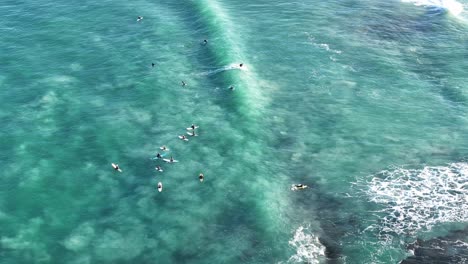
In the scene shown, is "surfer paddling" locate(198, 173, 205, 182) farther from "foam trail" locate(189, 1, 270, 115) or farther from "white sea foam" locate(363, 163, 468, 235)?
"white sea foam" locate(363, 163, 468, 235)

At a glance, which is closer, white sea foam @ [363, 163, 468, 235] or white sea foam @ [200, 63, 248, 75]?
white sea foam @ [363, 163, 468, 235]

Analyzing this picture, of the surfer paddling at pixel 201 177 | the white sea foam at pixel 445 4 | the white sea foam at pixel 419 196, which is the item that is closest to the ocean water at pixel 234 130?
the white sea foam at pixel 419 196

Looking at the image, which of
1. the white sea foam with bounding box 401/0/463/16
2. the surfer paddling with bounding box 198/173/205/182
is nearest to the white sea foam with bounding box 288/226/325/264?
the surfer paddling with bounding box 198/173/205/182

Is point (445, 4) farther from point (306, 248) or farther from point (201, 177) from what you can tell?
point (306, 248)

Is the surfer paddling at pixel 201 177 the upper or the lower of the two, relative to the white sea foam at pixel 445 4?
lower

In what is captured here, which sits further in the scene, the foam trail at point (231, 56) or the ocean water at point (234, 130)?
the foam trail at point (231, 56)

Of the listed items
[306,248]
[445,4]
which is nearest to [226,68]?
[306,248]

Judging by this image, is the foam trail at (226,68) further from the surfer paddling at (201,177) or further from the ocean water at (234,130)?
the surfer paddling at (201,177)

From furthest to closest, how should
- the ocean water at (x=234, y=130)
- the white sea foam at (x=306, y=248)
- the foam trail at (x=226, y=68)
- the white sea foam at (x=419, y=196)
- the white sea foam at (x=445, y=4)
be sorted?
the white sea foam at (x=445, y=4)
the foam trail at (x=226, y=68)
the white sea foam at (x=419, y=196)
the ocean water at (x=234, y=130)
the white sea foam at (x=306, y=248)
